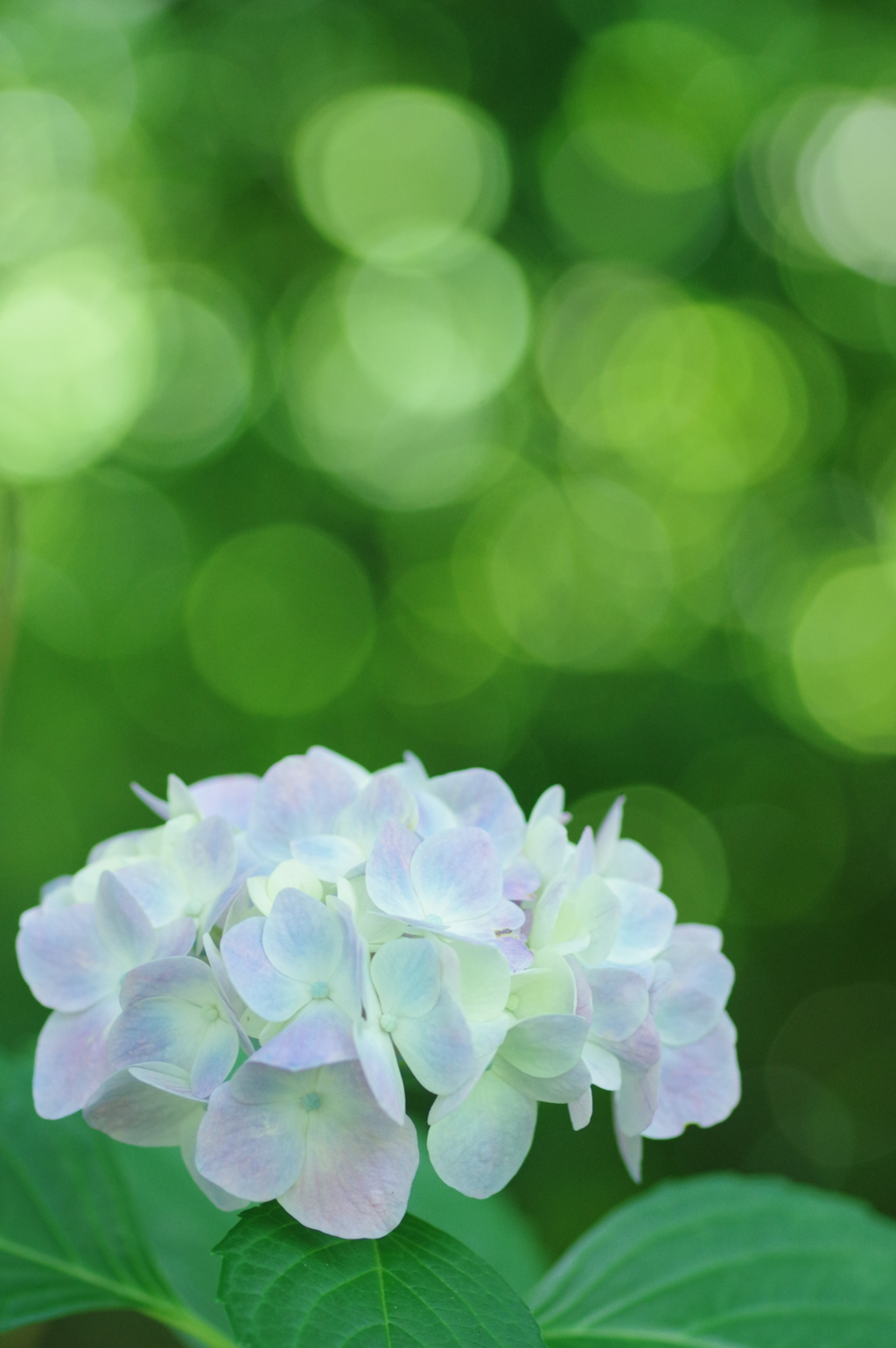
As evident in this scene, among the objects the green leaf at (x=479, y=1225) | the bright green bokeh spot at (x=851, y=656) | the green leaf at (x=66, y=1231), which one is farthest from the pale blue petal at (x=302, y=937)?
the bright green bokeh spot at (x=851, y=656)

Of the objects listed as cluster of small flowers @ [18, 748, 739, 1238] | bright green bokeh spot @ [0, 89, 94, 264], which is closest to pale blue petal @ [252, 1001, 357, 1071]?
cluster of small flowers @ [18, 748, 739, 1238]

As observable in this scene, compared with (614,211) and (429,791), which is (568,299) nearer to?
(614,211)

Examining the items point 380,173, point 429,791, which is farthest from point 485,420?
point 429,791

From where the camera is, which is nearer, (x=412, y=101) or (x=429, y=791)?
(x=429, y=791)

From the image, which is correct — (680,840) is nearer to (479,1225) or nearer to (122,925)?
(479,1225)

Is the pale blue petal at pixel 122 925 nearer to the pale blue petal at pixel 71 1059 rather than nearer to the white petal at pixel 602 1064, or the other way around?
the pale blue petal at pixel 71 1059

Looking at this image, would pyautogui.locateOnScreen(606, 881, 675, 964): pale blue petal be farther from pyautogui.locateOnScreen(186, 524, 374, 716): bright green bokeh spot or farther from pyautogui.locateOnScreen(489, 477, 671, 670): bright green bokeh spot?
pyautogui.locateOnScreen(186, 524, 374, 716): bright green bokeh spot

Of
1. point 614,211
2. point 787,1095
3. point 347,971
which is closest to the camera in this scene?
point 347,971
